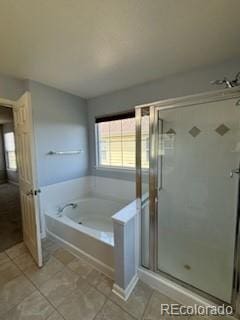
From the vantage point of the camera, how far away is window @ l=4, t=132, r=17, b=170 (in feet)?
18.2

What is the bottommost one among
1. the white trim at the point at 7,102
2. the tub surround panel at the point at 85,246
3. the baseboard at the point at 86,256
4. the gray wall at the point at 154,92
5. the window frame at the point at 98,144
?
the baseboard at the point at 86,256

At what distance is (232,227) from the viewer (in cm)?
153

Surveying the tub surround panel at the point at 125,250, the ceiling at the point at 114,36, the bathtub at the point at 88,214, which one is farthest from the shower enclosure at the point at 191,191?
the ceiling at the point at 114,36

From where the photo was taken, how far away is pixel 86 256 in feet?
6.32

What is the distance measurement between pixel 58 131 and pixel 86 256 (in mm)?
1969

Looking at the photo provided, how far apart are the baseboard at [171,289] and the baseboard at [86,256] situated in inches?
13.1

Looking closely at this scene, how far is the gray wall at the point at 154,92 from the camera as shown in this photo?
1937 mm

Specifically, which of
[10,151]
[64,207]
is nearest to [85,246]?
[64,207]

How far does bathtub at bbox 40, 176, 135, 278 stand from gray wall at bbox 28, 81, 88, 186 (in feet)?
0.79

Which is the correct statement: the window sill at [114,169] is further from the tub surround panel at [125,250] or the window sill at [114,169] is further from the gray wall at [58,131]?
the tub surround panel at [125,250]

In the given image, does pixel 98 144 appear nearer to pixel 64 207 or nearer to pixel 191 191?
pixel 64 207

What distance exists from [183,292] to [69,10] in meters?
2.48

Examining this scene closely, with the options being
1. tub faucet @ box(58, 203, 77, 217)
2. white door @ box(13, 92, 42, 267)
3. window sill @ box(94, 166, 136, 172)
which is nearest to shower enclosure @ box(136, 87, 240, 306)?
window sill @ box(94, 166, 136, 172)

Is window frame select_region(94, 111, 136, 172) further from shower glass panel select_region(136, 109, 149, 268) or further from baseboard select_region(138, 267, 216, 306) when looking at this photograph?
baseboard select_region(138, 267, 216, 306)
